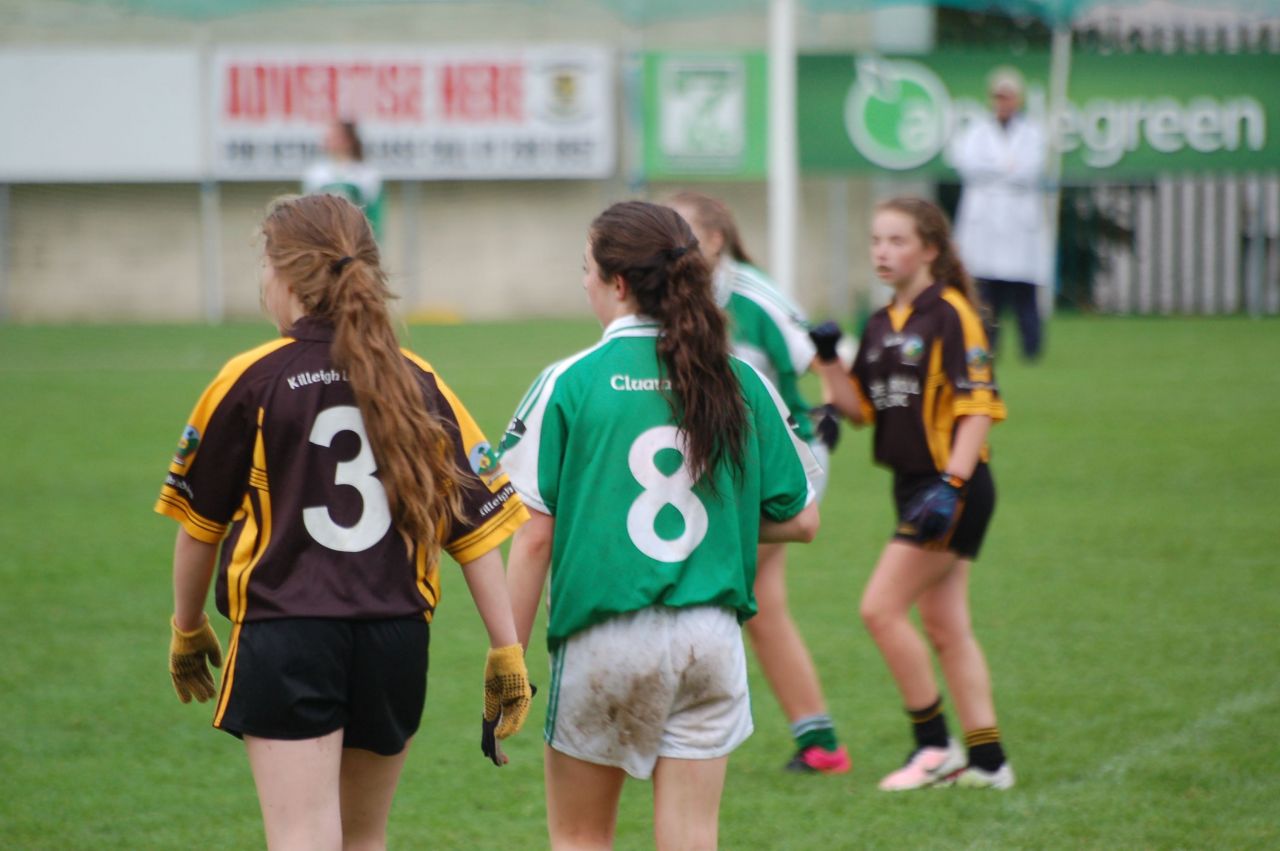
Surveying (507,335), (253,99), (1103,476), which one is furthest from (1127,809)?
(253,99)

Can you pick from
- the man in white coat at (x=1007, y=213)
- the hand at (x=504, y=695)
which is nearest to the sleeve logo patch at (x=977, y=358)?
the hand at (x=504, y=695)

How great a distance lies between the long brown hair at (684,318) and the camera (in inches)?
129

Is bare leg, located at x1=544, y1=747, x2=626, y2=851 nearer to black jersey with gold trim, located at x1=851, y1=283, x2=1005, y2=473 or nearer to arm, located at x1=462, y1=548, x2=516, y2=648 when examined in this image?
arm, located at x1=462, y1=548, x2=516, y2=648

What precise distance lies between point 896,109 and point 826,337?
1468 centimetres

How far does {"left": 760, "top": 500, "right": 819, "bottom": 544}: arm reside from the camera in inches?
137

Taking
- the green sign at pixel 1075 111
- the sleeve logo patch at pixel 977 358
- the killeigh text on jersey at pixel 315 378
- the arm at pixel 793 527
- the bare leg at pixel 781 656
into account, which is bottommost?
the bare leg at pixel 781 656

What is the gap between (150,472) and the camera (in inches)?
404

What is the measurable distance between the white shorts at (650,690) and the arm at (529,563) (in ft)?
0.38

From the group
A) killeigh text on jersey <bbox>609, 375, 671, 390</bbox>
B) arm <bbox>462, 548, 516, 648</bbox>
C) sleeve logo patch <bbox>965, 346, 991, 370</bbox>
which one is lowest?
arm <bbox>462, 548, 516, 648</bbox>

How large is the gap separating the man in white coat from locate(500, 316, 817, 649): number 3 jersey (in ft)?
42.0

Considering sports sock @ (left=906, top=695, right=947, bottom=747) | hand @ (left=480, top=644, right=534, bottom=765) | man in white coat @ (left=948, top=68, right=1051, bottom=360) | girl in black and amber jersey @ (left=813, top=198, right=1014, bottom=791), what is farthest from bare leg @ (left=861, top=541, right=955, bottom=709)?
man in white coat @ (left=948, top=68, right=1051, bottom=360)

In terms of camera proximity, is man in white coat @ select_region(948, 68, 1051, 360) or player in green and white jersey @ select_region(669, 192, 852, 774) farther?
man in white coat @ select_region(948, 68, 1051, 360)

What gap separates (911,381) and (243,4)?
58.4ft

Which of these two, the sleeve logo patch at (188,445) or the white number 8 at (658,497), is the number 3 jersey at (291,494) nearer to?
the sleeve logo patch at (188,445)
